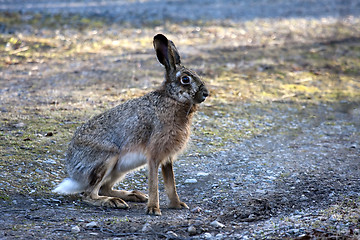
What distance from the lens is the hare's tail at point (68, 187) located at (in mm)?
4879

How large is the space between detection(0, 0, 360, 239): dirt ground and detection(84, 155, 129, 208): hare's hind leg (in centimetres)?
9

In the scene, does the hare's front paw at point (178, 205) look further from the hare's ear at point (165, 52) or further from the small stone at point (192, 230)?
the hare's ear at point (165, 52)

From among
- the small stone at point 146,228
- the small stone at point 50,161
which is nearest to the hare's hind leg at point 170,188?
the small stone at point 146,228

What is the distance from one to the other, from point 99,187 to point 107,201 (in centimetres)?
18

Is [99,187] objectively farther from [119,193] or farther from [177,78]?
[177,78]

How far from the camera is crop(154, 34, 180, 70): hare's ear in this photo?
4.71 m

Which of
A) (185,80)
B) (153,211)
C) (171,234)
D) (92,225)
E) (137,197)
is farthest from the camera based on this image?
(137,197)

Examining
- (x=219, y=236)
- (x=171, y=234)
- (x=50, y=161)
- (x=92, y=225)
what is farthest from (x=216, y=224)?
(x=50, y=161)

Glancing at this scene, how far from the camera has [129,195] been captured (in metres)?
5.14

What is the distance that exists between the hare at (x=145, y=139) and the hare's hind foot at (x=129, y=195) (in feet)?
0.04

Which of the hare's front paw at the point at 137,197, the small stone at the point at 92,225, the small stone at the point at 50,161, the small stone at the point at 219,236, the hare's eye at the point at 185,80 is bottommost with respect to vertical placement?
the hare's front paw at the point at 137,197

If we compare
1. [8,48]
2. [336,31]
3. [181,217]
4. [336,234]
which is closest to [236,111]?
[181,217]

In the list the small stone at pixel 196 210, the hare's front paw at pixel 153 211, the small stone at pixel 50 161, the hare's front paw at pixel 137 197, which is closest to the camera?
the hare's front paw at pixel 153 211

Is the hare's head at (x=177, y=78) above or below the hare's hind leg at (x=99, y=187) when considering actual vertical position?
above
